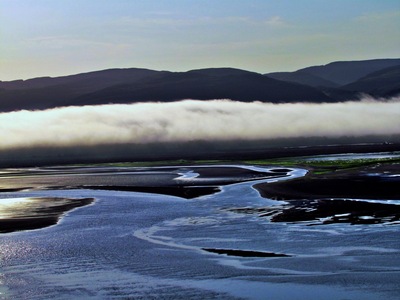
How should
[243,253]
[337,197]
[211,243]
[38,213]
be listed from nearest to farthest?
[243,253] < [211,243] < [38,213] < [337,197]

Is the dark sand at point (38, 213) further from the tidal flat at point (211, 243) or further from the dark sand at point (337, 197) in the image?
the dark sand at point (337, 197)

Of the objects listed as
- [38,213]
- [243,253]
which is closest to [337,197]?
[243,253]

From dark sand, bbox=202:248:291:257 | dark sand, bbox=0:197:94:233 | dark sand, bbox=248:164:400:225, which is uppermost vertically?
dark sand, bbox=0:197:94:233

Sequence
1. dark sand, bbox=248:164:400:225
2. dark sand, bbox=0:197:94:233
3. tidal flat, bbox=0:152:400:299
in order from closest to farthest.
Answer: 1. tidal flat, bbox=0:152:400:299
2. dark sand, bbox=248:164:400:225
3. dark sand, bbox=0:197:94:233

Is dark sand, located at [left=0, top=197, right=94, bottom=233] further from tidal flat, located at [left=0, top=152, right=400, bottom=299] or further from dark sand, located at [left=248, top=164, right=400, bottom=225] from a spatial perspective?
dark sand, located at [left=248, top=164, right=400, bottom=225]

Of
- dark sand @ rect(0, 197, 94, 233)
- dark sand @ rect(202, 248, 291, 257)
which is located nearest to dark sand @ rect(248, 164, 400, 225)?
dark sand @ rect(202, 248, 291, 257)

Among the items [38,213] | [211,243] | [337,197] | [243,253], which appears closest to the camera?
[243,253]

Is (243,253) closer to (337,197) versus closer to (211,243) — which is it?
(211,243)

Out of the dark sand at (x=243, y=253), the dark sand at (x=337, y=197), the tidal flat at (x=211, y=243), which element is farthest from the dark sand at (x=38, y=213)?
the dark sand at (x=243, y=253)

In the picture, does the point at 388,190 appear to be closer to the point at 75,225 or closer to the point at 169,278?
the point at 75,225
